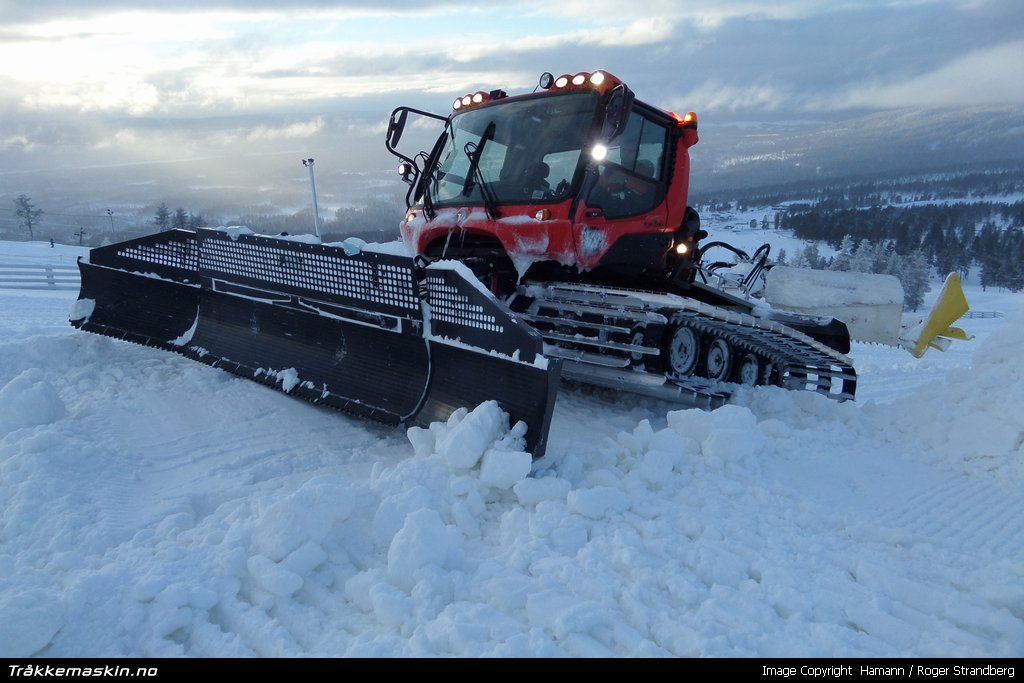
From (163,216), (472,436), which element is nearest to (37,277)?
(472,436)

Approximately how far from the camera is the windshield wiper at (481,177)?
5.43 metres

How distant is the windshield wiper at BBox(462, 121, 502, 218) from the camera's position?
17.8ft

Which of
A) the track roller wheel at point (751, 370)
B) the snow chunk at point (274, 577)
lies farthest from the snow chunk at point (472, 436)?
the track roller wheel at point (751, 370)

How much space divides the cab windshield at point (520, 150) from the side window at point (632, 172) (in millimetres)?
315

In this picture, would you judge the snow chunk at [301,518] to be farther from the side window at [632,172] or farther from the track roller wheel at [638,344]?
the side window at [632,172]

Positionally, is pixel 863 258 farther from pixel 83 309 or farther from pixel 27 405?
pixel 27 405

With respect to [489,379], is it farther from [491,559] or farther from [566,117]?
[566,117]

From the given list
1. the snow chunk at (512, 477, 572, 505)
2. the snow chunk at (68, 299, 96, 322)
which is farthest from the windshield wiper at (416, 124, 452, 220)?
the snow chunk at (512, 477, 572, 505)

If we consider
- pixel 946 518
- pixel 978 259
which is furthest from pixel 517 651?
pixel 978 259

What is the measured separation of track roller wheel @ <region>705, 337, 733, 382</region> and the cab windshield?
6.56ft

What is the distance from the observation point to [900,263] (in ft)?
267

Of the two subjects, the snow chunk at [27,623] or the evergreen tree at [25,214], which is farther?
the evergreen tree at [25,214]

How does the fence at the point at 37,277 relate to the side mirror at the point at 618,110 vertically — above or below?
below

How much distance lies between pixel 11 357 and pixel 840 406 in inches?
261
